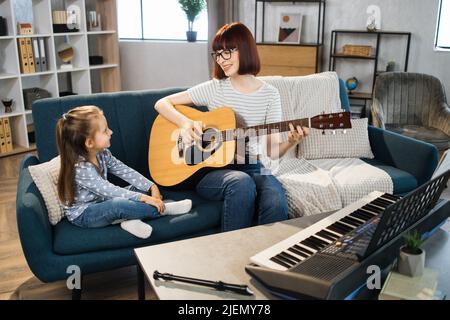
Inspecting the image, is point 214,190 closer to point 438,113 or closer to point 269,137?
point 269,137

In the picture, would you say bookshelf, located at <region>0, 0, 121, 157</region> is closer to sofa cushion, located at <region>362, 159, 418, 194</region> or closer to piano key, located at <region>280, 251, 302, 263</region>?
sofa cushion, located at <region>362, 159, 418, 194</region>

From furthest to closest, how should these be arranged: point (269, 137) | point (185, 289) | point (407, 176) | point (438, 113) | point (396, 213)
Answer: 1. point (438, 113)
2. point (407, 176)
3. point (269, 137)
4. point (185, 289)
5. point (396, 213)

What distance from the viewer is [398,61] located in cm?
500

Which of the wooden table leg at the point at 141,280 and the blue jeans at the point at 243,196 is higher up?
the blue jeans at the point at 243,196

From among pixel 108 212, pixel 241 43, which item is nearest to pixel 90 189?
pixel 108 212

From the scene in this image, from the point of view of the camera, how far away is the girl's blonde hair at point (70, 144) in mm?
2094

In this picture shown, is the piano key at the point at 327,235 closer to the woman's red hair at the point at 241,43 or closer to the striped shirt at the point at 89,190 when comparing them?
the striped shirt at the point at 89,190

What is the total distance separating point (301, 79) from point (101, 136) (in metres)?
1.43

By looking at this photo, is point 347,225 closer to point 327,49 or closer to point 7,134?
point 7,134

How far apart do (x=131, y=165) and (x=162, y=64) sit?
3.13 meters

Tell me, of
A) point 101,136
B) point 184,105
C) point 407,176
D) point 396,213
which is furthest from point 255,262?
point 407,176

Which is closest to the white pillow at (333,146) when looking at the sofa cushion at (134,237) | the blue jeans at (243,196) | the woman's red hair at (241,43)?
the blue jeans at (243,196)

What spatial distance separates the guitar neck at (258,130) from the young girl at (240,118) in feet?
0.11

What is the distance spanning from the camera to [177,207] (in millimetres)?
2223
